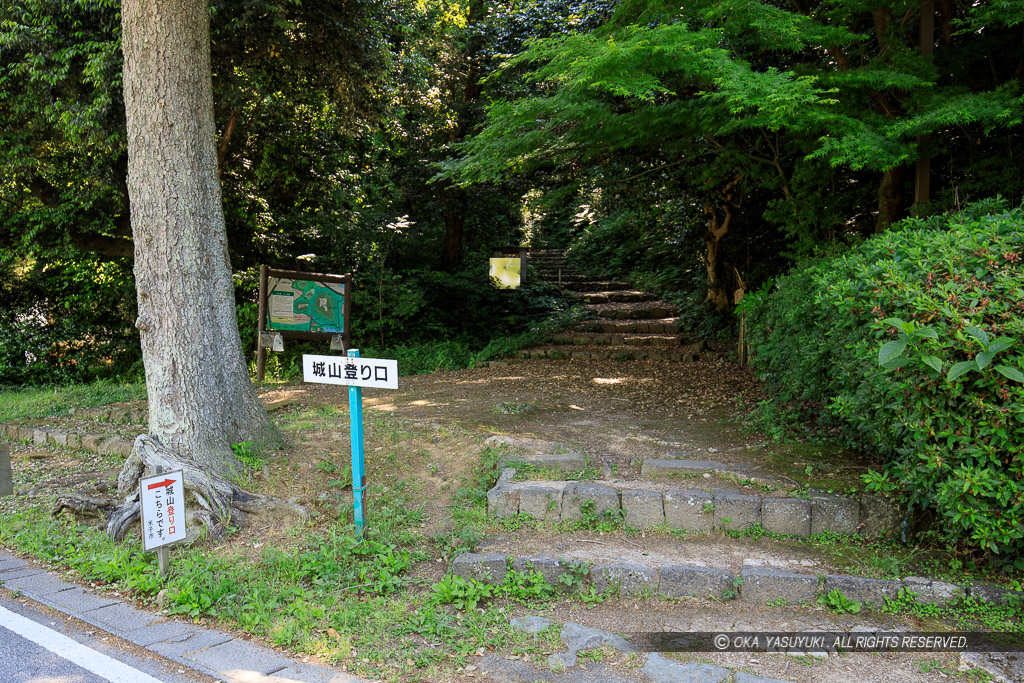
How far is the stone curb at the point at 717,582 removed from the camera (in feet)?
12.0

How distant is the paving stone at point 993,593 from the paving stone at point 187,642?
412 centimetres

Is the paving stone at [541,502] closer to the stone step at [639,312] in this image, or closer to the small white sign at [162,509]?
the small white sign at [162,509]

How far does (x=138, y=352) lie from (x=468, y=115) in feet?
27.4

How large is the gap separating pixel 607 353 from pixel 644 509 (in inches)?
287

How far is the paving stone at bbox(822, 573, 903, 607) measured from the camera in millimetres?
3678

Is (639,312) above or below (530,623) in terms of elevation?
above

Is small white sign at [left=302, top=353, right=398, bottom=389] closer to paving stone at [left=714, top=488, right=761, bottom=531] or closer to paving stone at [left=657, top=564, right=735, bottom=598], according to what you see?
paving stone at [left=657, top=564, right=735, bottom=598]

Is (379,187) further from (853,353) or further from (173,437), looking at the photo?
(853,353)

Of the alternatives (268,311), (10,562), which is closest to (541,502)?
(10,562)

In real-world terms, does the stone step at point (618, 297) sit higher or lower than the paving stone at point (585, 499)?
higher

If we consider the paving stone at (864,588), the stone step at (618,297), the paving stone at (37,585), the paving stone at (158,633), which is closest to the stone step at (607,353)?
the stone step at (618,297)

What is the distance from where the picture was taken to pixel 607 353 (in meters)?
11.8

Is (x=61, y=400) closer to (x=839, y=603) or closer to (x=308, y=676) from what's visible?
(x=308, y=676)

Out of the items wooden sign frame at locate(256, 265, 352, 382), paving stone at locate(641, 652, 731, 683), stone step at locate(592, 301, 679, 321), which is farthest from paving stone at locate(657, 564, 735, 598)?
stone step at locate(592, 301, 679, 321)
